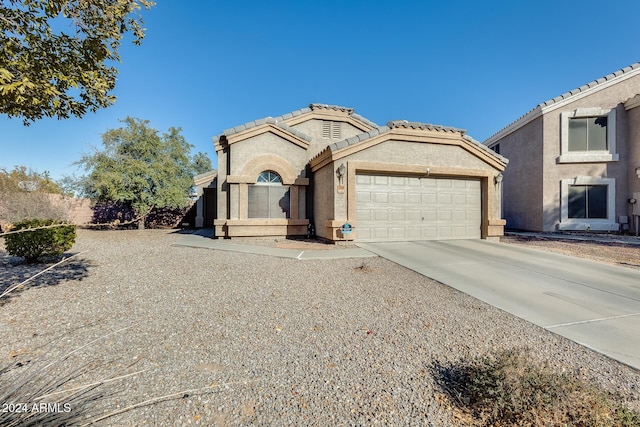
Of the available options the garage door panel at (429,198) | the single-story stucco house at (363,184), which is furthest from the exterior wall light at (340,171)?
the garage door panel at (429,198)

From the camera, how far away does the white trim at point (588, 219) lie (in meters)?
14.5

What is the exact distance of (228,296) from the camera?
16.4 feet

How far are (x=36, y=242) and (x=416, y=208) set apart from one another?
11515mm

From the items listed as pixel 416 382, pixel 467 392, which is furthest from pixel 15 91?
pixel 467 392

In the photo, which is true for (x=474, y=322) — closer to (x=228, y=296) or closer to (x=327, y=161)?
(x=228, y=296)

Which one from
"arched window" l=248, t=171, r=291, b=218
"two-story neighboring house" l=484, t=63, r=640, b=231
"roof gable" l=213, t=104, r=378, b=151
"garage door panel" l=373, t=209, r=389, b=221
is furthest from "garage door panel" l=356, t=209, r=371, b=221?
"two-story neighboring house" l=484, t=63, r=640, b=231

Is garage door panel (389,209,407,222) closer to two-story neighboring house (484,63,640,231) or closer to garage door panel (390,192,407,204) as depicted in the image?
garage door panel (390,192,407,204)

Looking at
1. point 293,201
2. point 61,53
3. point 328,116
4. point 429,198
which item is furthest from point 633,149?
point 61,53

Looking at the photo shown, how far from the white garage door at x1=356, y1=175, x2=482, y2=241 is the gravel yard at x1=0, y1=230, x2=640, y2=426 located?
4.84 meters

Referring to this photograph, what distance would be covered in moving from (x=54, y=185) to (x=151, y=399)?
64.5ft

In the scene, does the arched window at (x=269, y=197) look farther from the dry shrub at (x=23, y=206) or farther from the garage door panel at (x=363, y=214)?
the dry shrub at (x=23, y=206)

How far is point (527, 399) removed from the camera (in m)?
2.22

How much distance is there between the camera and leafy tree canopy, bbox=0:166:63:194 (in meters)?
14.5

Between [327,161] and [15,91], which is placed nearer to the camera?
[15,91]
